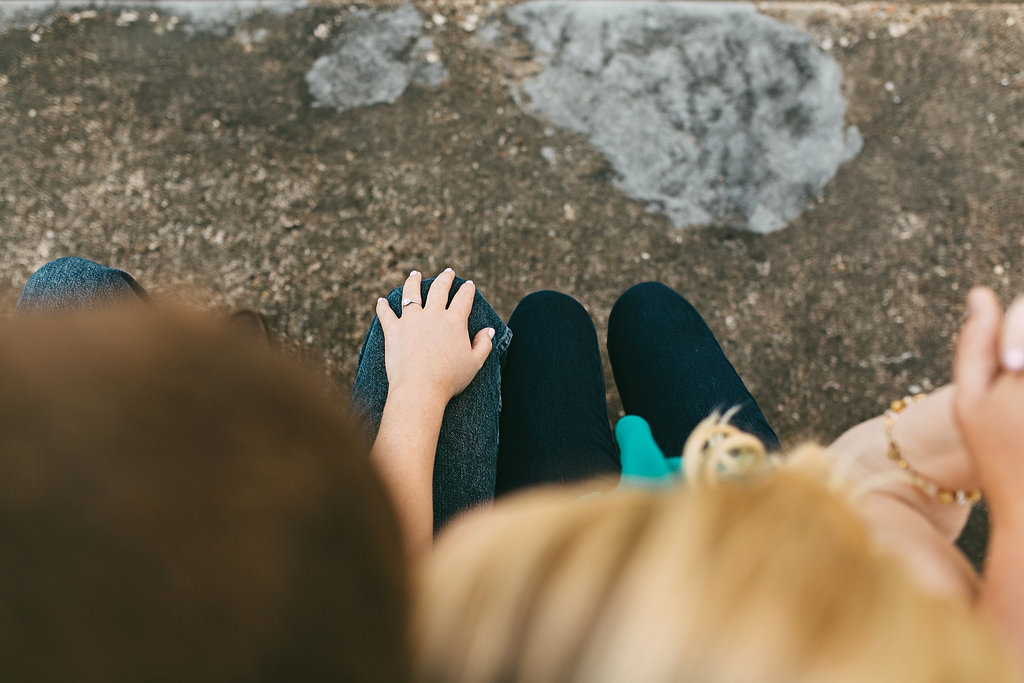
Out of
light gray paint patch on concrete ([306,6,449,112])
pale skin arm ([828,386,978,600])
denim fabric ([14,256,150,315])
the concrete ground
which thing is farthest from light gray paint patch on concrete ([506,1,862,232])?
denim fabric ([14,256,150,315])

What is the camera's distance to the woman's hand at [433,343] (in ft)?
3.49

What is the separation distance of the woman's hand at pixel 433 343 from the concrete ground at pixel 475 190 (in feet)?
1.18

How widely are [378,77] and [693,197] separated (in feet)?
3.28

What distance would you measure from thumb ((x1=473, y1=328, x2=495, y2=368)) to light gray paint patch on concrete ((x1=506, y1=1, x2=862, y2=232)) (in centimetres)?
72

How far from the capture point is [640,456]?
1086mm

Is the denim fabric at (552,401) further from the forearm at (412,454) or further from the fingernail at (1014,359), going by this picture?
the fingernail at (1014,359)

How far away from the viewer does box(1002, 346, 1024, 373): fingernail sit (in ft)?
1.84

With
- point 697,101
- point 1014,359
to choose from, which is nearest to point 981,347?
point 1014,359

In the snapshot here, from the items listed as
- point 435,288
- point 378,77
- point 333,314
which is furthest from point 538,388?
point 378,77

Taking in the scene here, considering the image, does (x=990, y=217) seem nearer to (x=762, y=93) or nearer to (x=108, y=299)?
(x=762, y=93)

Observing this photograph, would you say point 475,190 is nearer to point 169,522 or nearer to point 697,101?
point 697,101

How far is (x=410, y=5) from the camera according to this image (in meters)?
1.64

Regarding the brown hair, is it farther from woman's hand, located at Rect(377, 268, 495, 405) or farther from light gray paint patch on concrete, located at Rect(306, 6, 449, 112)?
light gray paint patch on concrete, located at Rect(306, 6, 449, 112)

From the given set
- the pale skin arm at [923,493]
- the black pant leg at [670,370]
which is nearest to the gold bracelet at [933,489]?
the pale skin arm at [923,493]
